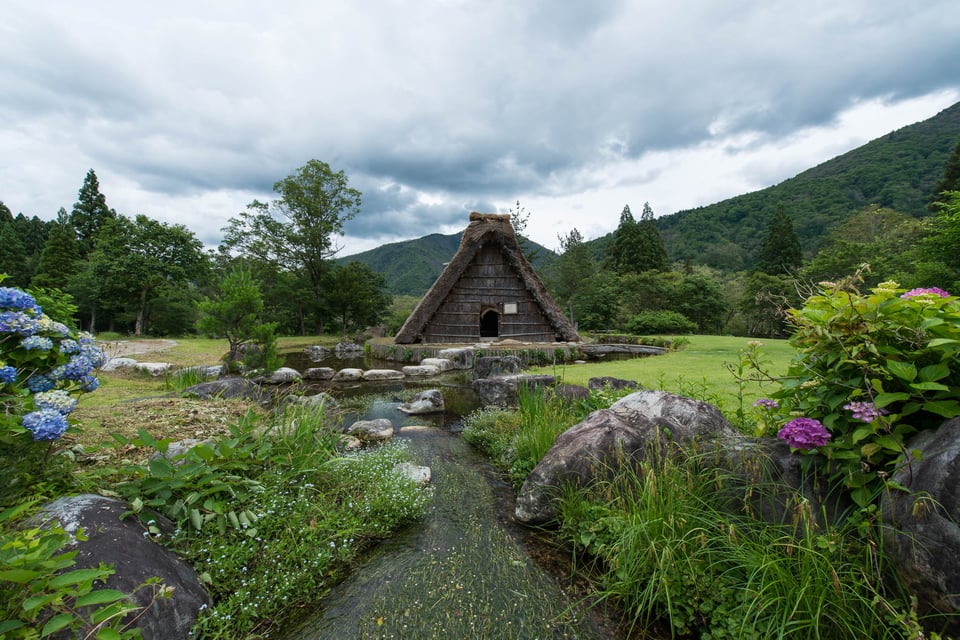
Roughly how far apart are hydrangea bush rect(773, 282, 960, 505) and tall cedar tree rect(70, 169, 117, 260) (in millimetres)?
42472

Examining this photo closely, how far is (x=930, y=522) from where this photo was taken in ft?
5.23

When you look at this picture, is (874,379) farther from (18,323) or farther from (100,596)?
(18,323)

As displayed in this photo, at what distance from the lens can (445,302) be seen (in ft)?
43.2

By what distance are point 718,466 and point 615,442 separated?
73cm

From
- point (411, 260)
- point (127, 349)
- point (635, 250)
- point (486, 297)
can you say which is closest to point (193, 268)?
point (127, 349)

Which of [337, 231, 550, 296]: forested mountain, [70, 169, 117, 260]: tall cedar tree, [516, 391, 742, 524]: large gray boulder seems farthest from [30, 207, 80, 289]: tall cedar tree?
[337, 231, 550, 296]: forested mountain

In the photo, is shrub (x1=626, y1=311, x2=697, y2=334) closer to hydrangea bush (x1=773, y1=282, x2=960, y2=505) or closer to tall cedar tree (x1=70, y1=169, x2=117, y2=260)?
hydrangea bush (x1=773, y1=282, x2=960, y2=505)

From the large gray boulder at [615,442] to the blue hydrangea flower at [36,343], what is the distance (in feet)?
11.9

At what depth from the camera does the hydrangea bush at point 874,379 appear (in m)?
1.77

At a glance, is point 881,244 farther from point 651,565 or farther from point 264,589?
point 264,589

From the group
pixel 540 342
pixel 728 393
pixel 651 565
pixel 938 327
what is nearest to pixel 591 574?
pixel 651 565

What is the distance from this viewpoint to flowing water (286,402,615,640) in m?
2.14

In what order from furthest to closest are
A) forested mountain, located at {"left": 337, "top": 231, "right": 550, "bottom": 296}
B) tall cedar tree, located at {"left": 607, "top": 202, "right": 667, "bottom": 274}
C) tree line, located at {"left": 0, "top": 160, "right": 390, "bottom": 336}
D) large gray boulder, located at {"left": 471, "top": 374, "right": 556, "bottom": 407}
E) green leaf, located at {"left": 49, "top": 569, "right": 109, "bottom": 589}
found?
forested mountain, located at {"left": 337, "top": 231, "right": 550, "bottom": 296}
tall cedar tree, located at {"left": 607, "top": 202, "right": 667, "bottom": 274}
tree line, located at {"left": 0, "top": 160, "right": 390, "bottom": 336}
large gray boulder, located at {"left": 471, "top": 374, "right": 556, "bottom": 407}
green leaf, located at {"left": 49, "top": 569, "right": 109, "bottom": 589}

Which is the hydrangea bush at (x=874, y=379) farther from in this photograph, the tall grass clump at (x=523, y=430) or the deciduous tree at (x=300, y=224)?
the deciduous tree at (x=300, y=224)
